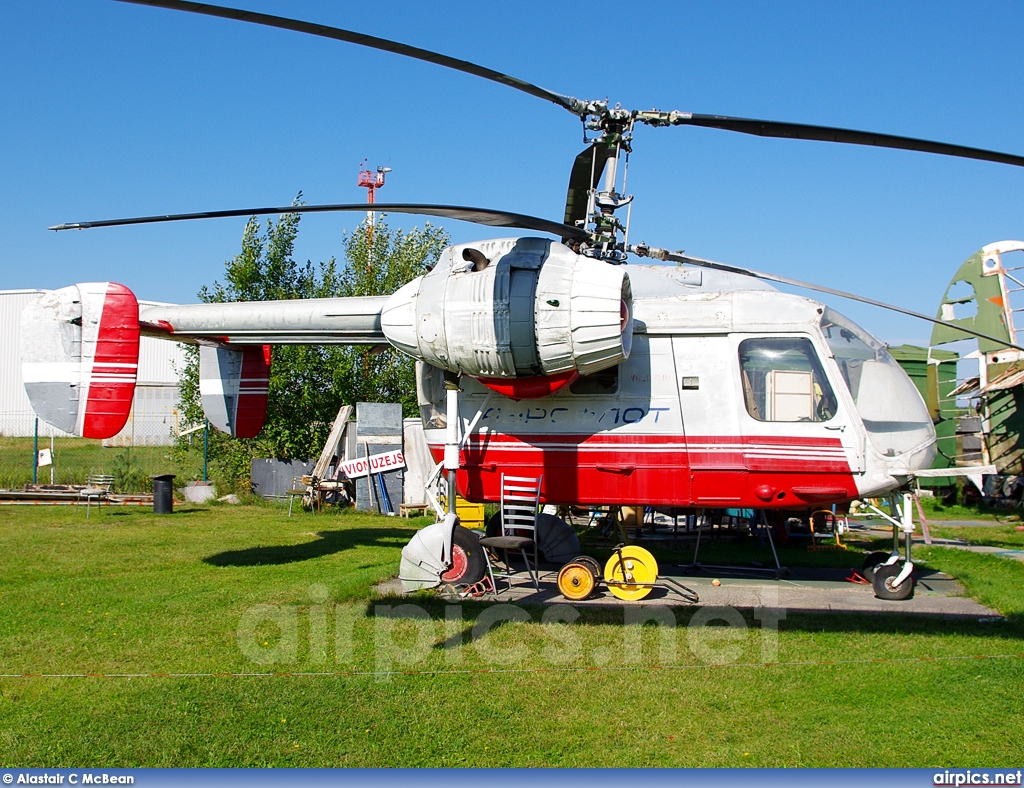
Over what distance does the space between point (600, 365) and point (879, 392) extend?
3.10 m

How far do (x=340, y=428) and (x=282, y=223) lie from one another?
8.64 m

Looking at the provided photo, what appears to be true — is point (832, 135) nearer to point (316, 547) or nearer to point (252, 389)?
point (252, 389)

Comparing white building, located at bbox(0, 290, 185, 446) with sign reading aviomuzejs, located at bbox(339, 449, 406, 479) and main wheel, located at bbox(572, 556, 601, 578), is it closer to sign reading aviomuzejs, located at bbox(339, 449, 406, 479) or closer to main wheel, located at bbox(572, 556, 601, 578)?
sign reading aviomuzejs, located at bbox(339, 449, 406, 479)

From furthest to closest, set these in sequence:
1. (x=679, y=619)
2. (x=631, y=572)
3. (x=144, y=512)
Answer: (x=144, y=512), (x=631, y=572), (x=679, y=619)

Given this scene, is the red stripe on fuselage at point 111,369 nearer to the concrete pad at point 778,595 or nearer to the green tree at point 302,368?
the concrete pad at point 778,595

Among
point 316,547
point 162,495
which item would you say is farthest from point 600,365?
point 162,495

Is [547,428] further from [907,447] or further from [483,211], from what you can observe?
[907,447]

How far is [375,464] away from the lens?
1888 cm

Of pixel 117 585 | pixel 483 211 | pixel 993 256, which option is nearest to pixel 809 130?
pixel 483 211

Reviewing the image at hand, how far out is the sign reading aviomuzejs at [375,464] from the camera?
18.7m

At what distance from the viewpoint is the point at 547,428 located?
9.63 meters

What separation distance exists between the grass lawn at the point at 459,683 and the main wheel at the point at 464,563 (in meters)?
0.43

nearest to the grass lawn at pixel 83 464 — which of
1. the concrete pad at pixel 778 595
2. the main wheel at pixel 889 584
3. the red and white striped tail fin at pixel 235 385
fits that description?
the red and white striped tail fin at pixel 235 385

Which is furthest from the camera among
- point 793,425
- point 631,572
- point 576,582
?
point 631,572
